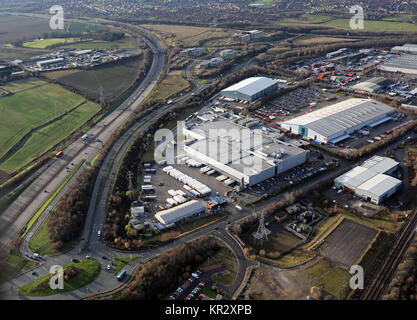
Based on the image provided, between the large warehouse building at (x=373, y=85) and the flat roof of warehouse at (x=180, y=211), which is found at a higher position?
the large warehouse building at (x=373, y=85)

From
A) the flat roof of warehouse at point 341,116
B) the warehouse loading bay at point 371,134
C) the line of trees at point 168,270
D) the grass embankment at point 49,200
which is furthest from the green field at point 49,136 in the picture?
the warehouse loading bay at point 371,134

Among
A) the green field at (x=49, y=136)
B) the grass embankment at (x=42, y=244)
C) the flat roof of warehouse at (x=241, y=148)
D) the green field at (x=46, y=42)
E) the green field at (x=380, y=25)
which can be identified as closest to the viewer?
the grass embankment at (x=42, y=244)

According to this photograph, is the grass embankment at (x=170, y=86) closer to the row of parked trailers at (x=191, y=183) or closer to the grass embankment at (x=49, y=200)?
the row of parked trailers at (x=191, y=183)

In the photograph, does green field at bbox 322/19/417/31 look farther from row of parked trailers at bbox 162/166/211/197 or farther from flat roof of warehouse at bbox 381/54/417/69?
row of parked trailers at bbox 162/166/211/197

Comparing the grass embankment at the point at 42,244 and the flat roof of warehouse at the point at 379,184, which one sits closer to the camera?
the grass embankment at the point at 42,244

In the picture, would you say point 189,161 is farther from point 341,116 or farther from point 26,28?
point 26,28

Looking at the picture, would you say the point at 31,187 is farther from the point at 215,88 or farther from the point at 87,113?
the point at 215,88

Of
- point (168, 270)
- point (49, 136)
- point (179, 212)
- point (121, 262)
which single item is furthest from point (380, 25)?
point (121, 262)

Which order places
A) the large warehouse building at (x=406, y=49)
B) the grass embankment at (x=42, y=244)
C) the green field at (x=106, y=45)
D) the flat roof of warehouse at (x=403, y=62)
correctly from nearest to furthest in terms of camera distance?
the grass embankment at (x=42, y=244)
the flat roof of warehouse at (x=403, y=62)
the large warehouse building at (x=406, y=49)
the green field at (x=106, y=45)
